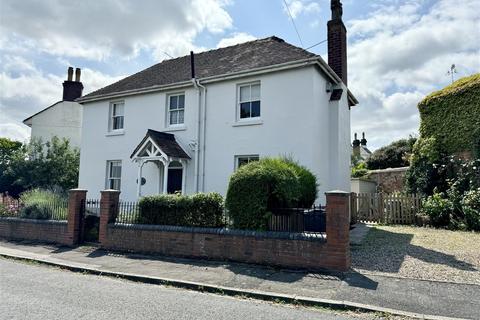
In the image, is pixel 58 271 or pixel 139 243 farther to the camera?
pixel 139 243

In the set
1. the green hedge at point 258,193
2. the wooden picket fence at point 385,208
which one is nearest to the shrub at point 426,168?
the wooden picket fence at point 385,208

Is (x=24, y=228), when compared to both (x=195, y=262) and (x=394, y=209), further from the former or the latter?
(x=394, y=209)

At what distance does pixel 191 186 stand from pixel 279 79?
5.86 meters

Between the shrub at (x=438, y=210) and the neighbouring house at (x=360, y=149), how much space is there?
31.9 m

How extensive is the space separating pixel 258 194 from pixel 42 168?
1830 cm

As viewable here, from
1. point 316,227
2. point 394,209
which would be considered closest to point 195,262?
point 316,227

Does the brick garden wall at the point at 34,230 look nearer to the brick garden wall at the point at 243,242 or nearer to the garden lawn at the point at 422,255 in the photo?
the brick garden wall at the point at 243,242

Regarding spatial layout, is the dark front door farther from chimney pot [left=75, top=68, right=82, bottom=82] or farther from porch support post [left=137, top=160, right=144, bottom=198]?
chimney pot [left=75, top=68, right=82, bottom=82]

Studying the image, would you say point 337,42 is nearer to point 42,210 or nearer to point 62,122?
point 42,210

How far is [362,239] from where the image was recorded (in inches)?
439

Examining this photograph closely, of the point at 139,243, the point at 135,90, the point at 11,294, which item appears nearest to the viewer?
the point at 11,294

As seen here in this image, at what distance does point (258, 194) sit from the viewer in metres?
8.52

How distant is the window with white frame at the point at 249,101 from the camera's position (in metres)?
14.3

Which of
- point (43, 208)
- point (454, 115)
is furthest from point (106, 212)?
point (454, 115)
